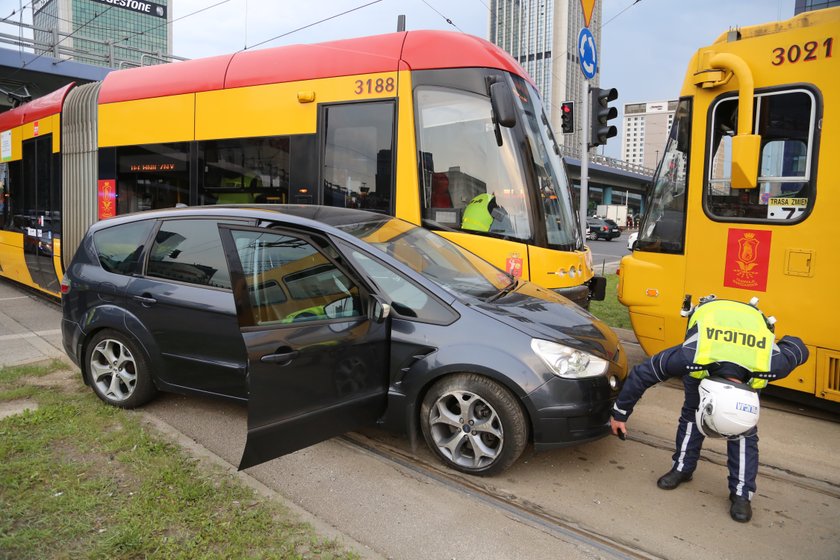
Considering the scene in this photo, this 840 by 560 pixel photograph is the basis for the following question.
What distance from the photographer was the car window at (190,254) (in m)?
4.09

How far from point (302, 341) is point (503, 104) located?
331 cm

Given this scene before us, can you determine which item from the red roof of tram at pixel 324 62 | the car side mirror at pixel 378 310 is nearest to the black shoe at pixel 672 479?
the car side mirror at pixel 378 310

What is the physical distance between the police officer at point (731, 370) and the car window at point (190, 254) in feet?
9.14

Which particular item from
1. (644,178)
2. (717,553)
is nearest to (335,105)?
(717,553)

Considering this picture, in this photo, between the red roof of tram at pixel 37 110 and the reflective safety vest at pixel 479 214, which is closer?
the reflective safety vest at pixel 479 214

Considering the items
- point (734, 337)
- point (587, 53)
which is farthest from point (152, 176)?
point (734, 337)

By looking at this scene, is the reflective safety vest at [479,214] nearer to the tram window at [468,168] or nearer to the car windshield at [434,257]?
the tram window at [468,168]

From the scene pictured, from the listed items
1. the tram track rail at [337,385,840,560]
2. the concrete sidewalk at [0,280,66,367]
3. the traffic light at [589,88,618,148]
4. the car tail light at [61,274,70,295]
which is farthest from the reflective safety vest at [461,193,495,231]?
the concrete sidewalk at [0,280,66,367]

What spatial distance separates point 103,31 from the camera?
24672mm

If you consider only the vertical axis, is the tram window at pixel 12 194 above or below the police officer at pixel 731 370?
above

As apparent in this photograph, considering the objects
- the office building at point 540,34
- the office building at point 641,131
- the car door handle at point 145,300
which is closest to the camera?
the car door handle at point 145,300

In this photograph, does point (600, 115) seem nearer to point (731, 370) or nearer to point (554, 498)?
point (731, 370)

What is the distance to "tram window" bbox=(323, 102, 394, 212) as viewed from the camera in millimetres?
6035

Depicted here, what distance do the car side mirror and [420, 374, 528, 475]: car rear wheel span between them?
54 cm
